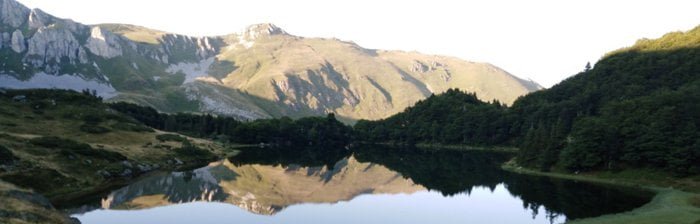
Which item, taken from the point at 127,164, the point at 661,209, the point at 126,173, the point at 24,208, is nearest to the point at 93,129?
the point at 127,164

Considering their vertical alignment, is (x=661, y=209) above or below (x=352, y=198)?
above

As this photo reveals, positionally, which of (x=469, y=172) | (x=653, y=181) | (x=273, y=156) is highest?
(x=653, y=181)

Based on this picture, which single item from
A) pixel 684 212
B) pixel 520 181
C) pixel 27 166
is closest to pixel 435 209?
pixel 684 212

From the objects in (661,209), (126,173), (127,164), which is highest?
(661,209)

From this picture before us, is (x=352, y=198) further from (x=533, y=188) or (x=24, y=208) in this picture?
(x=24, y=208)

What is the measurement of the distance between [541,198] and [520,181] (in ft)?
80.4

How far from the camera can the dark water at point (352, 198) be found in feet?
212

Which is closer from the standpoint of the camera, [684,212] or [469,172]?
[684,212]

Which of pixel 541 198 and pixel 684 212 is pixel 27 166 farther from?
pixel 684 212

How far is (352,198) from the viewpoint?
86.8m

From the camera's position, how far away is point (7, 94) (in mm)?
154625

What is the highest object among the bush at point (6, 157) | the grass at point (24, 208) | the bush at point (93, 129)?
the grass at point (24, 208)

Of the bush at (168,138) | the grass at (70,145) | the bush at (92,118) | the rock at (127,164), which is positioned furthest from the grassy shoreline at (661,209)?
the bush at (92,118)

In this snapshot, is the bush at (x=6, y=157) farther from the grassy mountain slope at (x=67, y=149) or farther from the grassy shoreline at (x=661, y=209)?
the grassy shoreline at (x=661, y=209)
